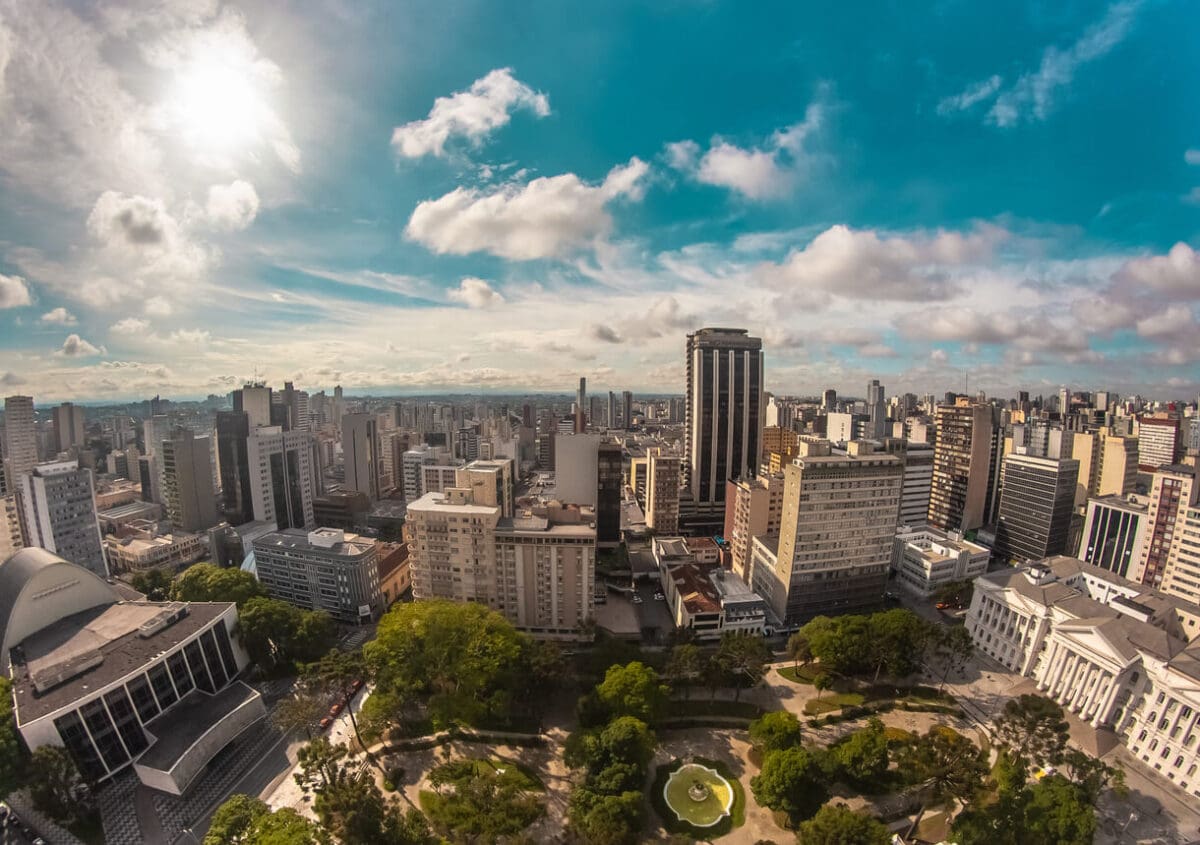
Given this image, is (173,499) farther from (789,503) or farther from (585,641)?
(789,503)

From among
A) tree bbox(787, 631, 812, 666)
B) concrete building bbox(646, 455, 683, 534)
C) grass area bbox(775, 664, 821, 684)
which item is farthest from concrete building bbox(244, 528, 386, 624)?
tree bbox(787, 631, 812, 666)

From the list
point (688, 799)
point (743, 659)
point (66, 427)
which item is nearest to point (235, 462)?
point (66, 427)

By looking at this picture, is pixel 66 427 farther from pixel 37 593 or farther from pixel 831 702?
pixel 831 702

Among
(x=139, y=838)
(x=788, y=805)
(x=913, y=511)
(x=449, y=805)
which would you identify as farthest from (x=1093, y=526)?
(x=139, y=838)

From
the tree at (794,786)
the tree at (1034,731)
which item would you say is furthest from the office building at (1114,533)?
the tree at (794,786)

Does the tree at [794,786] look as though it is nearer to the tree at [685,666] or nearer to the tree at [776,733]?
the tree at [776,733]

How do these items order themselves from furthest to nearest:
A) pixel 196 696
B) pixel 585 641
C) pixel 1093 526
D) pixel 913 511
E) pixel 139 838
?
pixel 913 511
pixel 1093 526
pixel 585 641
pixel 196 696
pixel 139 838
